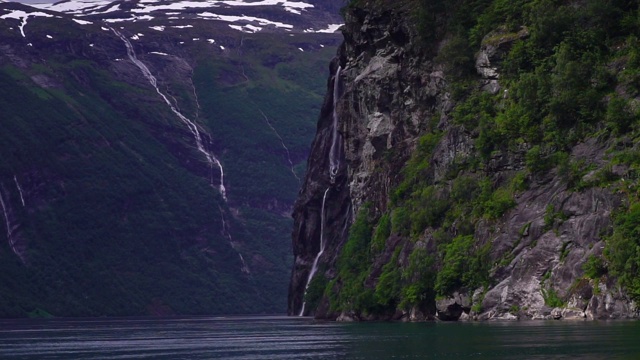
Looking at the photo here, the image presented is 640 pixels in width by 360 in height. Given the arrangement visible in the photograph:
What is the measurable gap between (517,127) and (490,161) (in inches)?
168

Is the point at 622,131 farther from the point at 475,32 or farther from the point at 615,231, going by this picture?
the point at 475,32

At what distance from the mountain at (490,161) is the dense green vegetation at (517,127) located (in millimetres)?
161

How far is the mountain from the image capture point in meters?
101

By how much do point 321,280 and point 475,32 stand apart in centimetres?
4730

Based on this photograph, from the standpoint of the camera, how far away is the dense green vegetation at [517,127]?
10881cm

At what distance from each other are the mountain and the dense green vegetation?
0.53 feet

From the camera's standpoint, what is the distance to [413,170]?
140m

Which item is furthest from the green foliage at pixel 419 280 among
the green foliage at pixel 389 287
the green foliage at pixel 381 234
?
the green foliage at pixel 381 234

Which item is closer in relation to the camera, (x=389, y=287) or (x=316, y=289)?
(x=389, y=287)

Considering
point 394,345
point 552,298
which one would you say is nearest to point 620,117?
point 552,298

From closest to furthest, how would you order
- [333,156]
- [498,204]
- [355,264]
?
[498,204], [355,264], [333,156]

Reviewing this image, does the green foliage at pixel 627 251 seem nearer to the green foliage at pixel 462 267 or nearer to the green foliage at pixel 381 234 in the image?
the green foliage at pixel 462 267

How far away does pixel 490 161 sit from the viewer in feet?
399

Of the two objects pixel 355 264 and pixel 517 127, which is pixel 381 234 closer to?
pixel 355 264
